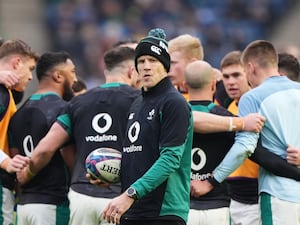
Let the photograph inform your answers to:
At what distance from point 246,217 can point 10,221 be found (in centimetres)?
231

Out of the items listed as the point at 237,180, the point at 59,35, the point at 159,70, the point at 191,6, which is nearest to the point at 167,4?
the point at 191,6

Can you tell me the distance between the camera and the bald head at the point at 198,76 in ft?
27.4

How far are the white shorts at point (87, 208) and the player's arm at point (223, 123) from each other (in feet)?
3.69

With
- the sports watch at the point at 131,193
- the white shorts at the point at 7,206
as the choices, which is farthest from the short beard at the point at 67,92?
the sports watch at the point at 131,193

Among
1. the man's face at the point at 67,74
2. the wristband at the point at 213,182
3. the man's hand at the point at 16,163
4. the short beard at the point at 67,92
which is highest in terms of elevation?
the man's face at the point at 67,74

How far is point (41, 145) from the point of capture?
8719mm

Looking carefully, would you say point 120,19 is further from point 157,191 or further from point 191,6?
point 157,191

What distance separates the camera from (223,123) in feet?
26.9

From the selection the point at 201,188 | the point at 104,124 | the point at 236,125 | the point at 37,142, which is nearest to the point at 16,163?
the point at 37,142

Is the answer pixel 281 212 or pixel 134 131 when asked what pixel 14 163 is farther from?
pixel 281 212

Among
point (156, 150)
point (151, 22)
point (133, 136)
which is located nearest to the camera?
point (156, 150)

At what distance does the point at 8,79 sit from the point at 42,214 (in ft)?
4.31

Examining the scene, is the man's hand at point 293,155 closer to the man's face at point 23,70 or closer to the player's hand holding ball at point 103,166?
the player's hand holding ball at point 103,166

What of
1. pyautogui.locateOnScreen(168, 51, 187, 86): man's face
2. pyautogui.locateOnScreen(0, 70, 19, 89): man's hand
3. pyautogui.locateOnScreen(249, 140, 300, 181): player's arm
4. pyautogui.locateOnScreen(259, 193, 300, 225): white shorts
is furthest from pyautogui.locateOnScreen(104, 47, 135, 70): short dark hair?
pyautogui.locateOnScreen(259, 193, 300, 225): white shorts
